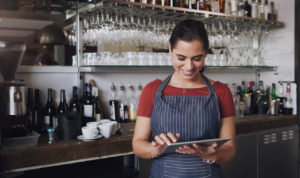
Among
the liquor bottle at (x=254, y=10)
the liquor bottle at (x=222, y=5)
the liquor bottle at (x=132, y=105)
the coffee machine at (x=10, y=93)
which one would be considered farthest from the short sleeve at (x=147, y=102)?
the liquor bottle at (x=254, y=10)

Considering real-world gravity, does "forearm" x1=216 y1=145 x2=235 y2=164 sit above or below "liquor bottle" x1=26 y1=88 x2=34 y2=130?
below

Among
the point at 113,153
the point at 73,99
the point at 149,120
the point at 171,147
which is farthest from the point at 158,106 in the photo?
the point at 73,99

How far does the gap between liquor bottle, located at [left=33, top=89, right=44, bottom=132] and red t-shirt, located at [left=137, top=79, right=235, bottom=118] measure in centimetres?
126

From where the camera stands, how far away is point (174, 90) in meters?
1.53

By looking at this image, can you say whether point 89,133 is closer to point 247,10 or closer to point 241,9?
point 241,9

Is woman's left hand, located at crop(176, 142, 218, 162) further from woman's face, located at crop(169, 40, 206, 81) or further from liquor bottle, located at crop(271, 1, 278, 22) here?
liquor bottle, located at crop(271, 1, 278, 22)

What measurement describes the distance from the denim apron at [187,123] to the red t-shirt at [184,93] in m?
0.02

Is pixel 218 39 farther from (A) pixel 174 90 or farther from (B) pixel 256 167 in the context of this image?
(A) pixel 174 90

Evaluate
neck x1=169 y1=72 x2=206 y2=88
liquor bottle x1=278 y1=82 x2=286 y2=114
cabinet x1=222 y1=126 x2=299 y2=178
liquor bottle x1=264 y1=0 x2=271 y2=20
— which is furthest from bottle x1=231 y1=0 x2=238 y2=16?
neck x1=169 y1=72 x2=206 y2=88

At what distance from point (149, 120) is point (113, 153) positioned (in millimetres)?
709

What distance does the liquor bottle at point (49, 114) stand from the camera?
243 cm

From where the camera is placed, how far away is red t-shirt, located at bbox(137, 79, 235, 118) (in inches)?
58.5

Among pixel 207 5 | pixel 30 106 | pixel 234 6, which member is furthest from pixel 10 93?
pixel 234 6

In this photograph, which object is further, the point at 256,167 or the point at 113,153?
the point at 256,167
